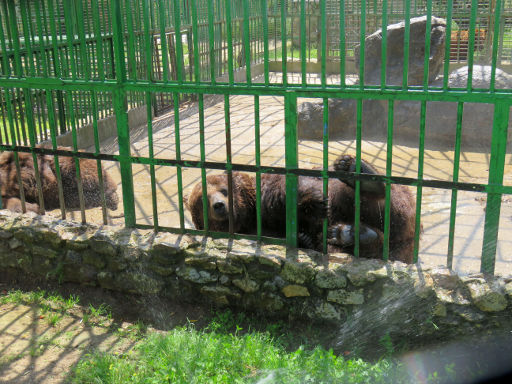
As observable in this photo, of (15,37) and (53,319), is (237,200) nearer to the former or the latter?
(53,319)

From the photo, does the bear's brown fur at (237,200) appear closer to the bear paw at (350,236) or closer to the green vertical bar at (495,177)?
the bear paw at (350,236)

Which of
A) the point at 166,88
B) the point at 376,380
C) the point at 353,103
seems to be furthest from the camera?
the point at 353,103

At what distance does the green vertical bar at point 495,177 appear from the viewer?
132 inches

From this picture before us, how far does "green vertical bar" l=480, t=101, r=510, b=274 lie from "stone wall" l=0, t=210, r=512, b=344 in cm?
16

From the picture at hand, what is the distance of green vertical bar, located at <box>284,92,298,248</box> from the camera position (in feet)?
12.5

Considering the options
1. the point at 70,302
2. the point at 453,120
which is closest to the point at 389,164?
the point at 70,302

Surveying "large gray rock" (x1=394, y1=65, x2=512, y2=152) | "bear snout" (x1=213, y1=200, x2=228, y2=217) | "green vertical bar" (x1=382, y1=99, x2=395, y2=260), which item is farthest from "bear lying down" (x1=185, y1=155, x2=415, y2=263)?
"large gray rock" (x1=394, y1=65, x2=512, y2=152)

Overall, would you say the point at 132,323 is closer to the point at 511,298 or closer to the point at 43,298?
the point at 43,298

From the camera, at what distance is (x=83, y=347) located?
13.0 ft

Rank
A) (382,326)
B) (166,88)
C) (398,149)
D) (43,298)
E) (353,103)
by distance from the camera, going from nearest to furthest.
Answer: (382,326) < (166,88) < (43,298) < (398,149) < (353,103)

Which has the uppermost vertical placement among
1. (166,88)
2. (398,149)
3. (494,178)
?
(166,88)

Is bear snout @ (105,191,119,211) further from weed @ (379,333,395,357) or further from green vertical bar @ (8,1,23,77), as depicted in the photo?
weed @ (379,333,395,357)

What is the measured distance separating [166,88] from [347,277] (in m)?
1.84

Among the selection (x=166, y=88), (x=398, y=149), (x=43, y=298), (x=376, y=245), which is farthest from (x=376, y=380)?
(x=398, y=149)
